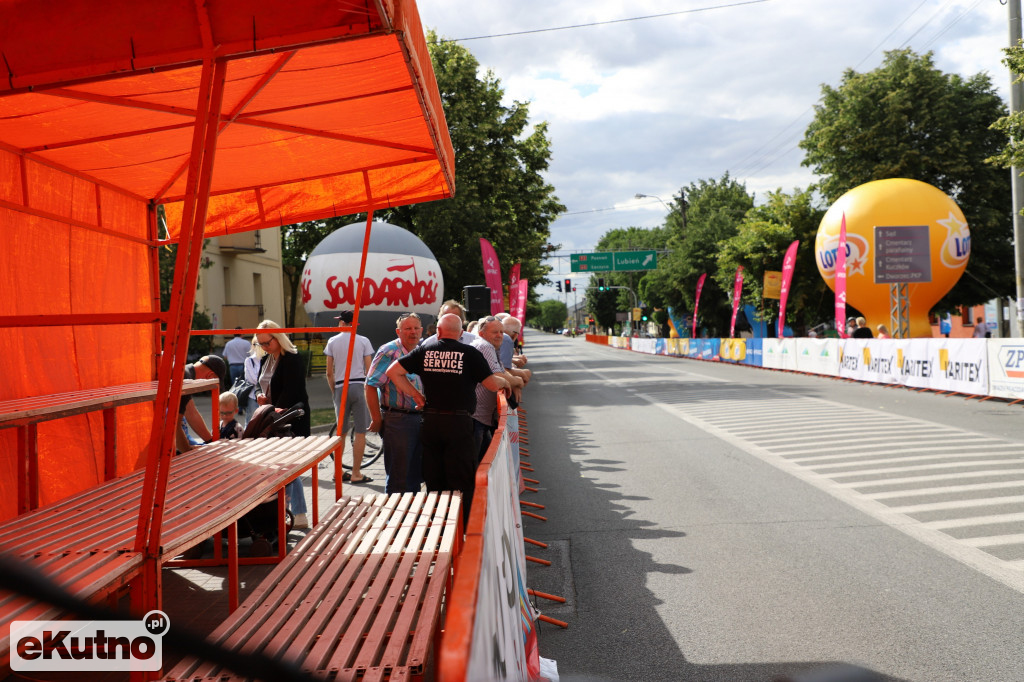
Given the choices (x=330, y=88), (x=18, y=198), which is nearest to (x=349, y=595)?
(x=330, y=88)

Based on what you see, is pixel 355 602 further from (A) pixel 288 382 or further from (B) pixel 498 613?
(A) pixel 288 382

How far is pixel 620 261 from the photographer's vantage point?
6444 centimetres

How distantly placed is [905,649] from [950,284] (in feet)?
96.0

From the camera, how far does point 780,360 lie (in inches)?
1237

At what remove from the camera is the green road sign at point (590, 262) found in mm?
65125

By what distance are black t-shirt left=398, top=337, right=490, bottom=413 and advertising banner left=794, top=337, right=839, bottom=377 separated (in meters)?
21.3

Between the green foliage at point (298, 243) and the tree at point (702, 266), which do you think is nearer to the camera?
the green foliage at point (298, 243)

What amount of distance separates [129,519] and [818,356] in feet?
86.1

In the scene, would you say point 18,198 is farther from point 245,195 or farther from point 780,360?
point 780,360

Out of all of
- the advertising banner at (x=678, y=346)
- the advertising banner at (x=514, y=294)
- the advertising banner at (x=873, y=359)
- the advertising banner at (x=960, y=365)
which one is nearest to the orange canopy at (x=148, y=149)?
the advertising banner at (x=960, y=365)

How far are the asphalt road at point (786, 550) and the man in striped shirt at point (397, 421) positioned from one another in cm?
135

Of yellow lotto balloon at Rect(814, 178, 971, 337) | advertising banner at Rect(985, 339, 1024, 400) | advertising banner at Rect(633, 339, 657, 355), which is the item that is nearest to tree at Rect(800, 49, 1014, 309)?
yellow lotto balloon at Rect(814, 178, 971, 337)

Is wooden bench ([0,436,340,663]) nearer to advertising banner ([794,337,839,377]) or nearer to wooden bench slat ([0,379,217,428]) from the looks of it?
wooden bench slat ([0,379,217,428])

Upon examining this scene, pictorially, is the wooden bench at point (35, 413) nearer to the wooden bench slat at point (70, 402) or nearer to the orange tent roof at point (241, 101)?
the wooden bench slat at point (70, 402)
